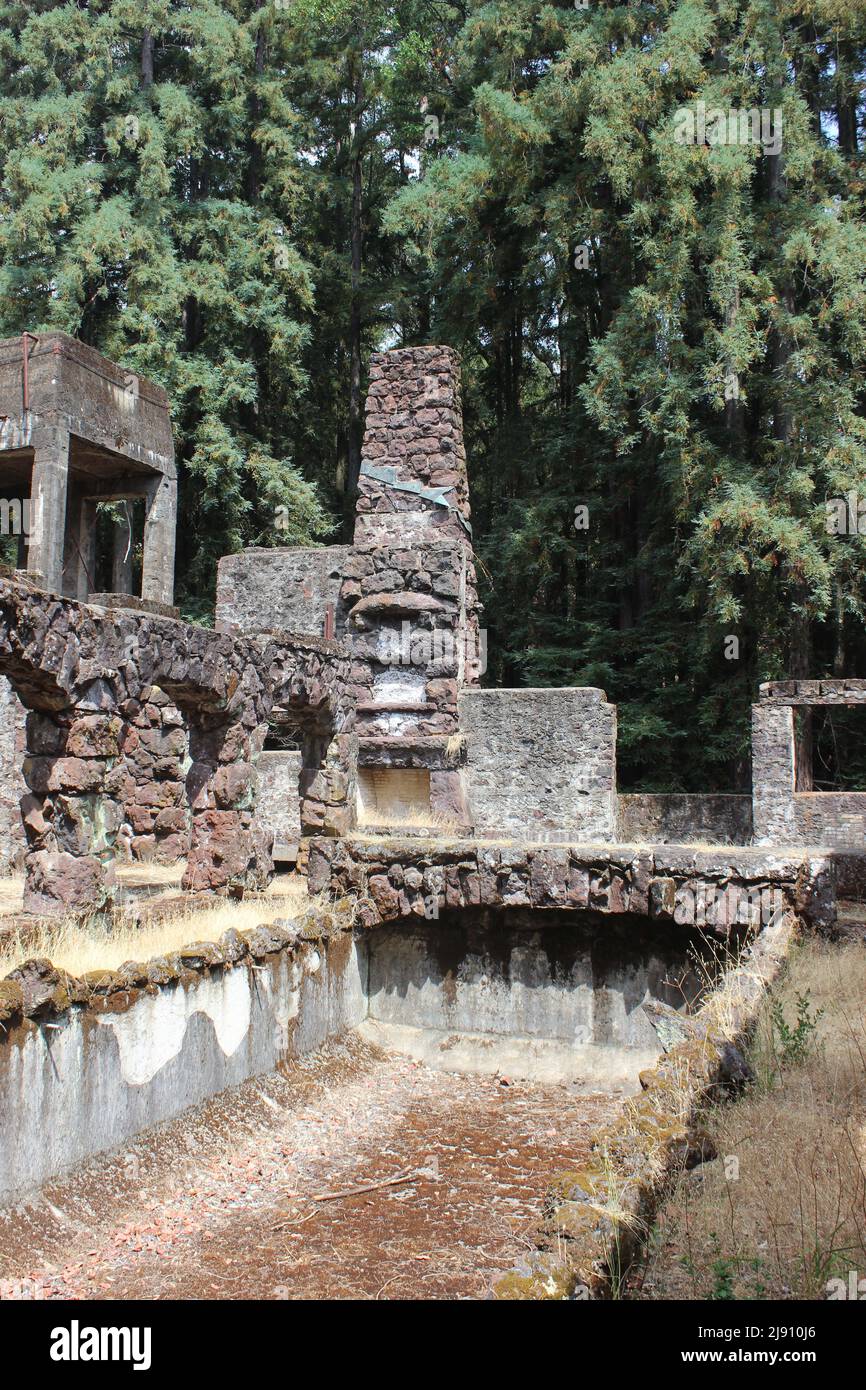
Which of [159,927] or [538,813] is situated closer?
[159,927]

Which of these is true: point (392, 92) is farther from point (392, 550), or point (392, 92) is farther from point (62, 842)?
point (62, 842)

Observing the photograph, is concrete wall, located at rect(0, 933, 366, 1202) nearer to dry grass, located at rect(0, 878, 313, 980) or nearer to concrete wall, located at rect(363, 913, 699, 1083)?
dry grass, located at rect(0, 878, 313, 980)

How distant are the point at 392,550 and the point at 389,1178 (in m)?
10.7

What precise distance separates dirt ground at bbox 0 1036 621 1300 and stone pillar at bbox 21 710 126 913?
107 inches

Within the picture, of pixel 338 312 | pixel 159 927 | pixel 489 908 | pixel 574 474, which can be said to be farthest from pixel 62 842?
pixel 338 312

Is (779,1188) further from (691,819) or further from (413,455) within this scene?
(413,455)

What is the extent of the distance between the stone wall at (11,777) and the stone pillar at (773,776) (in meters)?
10.2

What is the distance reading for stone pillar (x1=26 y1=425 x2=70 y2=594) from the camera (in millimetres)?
15867

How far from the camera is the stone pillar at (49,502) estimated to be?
15.9m

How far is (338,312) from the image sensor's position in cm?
2808

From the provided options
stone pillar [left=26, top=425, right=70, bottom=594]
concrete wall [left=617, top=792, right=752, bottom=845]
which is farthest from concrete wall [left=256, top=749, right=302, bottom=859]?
concrete wall [left=617, top=792, right=752, bottom=845]

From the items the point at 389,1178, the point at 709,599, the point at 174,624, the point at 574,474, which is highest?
the point at 574,474

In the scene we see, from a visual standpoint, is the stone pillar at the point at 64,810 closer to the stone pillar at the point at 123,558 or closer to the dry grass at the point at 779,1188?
the dry grass at the point at 779,1188

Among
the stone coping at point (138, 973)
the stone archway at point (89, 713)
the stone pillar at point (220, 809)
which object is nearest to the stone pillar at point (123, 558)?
the stone pillar at point (220, 809)
